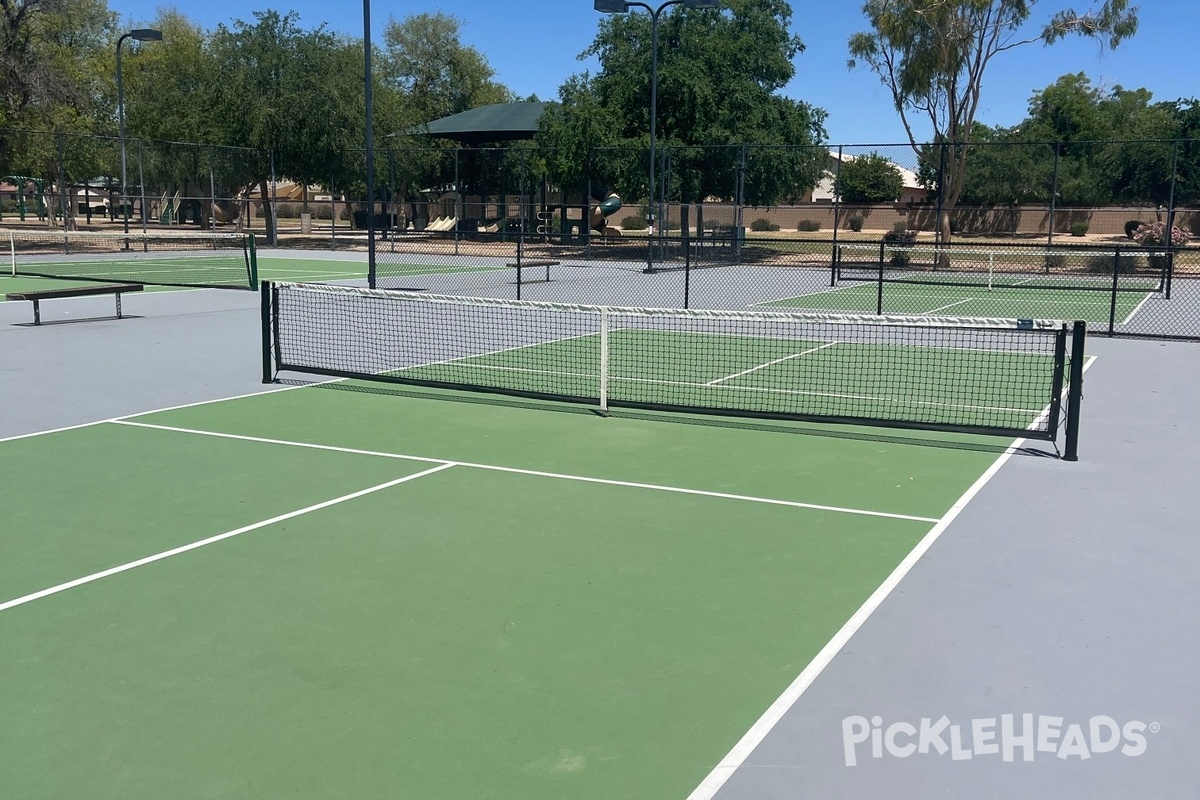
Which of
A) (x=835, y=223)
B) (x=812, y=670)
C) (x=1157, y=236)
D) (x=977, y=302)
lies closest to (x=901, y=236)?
(x=835, y=223)

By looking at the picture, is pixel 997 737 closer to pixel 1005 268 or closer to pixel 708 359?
pixel 708 359

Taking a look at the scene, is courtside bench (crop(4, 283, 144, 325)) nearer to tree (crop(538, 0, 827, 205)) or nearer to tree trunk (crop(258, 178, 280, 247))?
tree (crop(538, 0, 827, 205))

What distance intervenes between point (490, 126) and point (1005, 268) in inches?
926

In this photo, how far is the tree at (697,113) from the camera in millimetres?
35312

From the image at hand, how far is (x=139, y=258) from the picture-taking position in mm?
32594

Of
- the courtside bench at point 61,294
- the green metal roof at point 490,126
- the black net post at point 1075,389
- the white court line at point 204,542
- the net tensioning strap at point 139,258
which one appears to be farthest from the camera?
the green metal roof at point 490,126

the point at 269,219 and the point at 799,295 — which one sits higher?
the point at 269,219

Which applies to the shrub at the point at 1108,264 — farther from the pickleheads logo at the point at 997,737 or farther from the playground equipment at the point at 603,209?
the pickleheads logo at the point at 997,737

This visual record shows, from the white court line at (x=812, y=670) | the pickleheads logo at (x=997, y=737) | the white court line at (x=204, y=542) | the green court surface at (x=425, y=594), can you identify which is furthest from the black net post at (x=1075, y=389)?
the white court line at (x=204, y=542)

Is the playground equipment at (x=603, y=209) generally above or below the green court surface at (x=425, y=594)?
above

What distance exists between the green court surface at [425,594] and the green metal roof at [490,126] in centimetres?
3794

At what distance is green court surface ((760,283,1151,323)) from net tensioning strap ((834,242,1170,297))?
464 millimetres

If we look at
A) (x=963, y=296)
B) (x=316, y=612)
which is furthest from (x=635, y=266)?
(x=316, y=612)

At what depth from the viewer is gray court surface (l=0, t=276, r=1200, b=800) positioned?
4.29 meters
